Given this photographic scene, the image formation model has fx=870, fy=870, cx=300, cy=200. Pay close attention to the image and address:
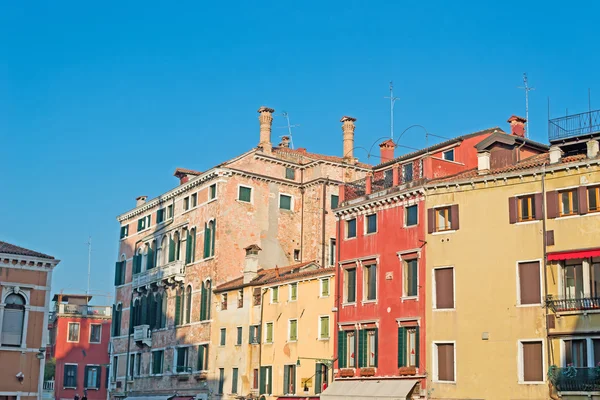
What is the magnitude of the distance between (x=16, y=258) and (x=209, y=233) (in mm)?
12544

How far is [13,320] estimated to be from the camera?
4300cm

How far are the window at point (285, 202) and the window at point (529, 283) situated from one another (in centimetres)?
2310

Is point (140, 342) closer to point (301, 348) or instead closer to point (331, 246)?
point (331, 246)

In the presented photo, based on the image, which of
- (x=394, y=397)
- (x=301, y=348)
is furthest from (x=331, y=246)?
(x=394, y=397)

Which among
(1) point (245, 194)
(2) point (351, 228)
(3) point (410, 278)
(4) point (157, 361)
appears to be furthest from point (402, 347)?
(4) point (157, 361)

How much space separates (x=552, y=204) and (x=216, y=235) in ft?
78.7

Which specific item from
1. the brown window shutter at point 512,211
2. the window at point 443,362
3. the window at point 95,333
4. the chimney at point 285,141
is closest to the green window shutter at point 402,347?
the window at point 443,362

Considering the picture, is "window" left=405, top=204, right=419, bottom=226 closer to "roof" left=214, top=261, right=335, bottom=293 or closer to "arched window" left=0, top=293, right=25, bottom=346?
"roof" left=214, top=261, right=335, bottom=293

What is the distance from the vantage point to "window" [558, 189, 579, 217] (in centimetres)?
3120

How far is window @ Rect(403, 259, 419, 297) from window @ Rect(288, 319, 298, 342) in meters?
8.43

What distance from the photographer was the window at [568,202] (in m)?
31.2

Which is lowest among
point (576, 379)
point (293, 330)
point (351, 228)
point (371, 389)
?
point (371, 389)

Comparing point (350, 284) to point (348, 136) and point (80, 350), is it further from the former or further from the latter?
point (80, 350)

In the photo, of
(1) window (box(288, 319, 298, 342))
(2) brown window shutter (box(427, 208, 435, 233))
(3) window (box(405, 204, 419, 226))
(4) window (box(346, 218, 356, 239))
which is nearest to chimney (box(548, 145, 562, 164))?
(2) brown window shutter (box(427, 208, 435, 233))
